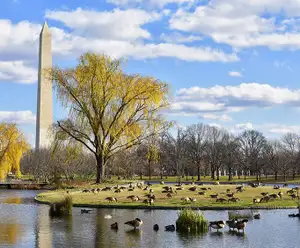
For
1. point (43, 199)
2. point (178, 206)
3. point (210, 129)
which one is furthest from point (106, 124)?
point (210, 129)

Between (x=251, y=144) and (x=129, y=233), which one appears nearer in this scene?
(x=129, y=233)

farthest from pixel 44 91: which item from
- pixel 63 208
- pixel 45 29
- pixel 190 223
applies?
pixel 190 223

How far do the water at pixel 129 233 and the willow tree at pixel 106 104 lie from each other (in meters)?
23.3

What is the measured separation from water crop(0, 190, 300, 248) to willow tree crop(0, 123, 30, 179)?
119ft

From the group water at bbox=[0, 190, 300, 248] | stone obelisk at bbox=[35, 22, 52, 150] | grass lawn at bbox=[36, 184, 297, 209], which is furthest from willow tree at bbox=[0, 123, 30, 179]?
water at bbox=[0, 190, 300, 248]

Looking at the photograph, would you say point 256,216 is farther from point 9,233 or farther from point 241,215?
point 9,233

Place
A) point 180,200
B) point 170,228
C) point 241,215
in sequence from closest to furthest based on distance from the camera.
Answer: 1. point 170,228
2. point 241,215
3. point 180,200

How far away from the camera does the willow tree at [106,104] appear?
47.9 metres

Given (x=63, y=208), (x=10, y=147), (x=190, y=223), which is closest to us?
(x=190, y=223)

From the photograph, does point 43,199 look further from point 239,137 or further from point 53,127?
point 239,137

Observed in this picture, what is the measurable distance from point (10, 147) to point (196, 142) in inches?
1746

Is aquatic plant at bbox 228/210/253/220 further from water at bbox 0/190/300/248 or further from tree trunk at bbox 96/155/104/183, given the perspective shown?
tree trunk at bbox 96/155/104/183

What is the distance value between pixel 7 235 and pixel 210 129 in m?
84.2

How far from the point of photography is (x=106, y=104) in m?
48.0
